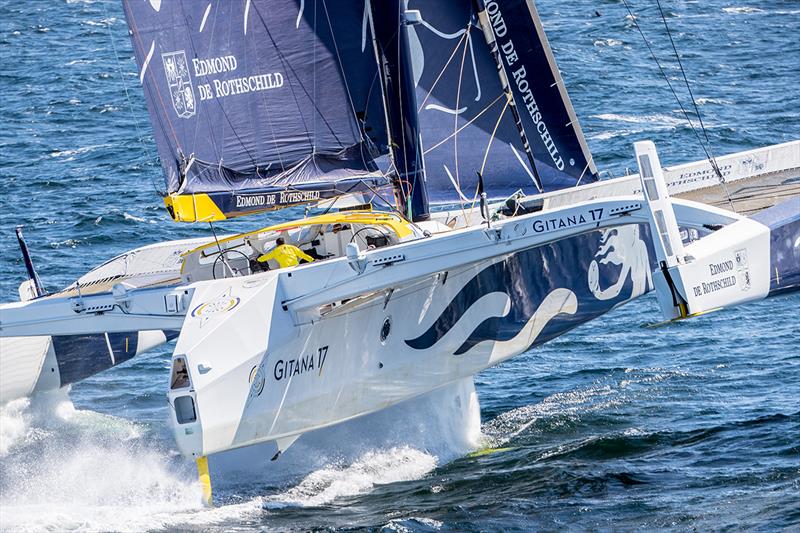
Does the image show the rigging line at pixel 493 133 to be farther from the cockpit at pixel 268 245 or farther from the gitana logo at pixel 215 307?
the gitana logo at pixel 215 307

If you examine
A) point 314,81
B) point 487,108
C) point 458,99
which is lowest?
point 487,108

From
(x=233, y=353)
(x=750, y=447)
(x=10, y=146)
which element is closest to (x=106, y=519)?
(x=233, y=353)

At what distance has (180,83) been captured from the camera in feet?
43.5

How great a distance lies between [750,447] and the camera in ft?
40.8

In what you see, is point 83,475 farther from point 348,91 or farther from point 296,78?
point 348,91

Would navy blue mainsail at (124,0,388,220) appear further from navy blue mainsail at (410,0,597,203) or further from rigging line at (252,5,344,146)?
navy blue mainsail at (410,0,597,203)

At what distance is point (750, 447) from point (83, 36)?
27.9m

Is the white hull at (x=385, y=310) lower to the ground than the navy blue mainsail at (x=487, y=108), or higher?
lower

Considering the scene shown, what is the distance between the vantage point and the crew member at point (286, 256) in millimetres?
12922

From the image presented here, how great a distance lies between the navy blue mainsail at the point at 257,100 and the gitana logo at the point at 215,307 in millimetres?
1603

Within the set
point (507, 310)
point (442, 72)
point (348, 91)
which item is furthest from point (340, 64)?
point (507, 310)

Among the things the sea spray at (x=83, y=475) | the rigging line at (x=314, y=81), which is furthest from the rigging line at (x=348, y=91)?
the sea spray at (x=83, y=475)

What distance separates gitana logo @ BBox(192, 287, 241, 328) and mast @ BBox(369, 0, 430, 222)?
290 cm

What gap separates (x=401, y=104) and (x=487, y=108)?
1087 millimetres
